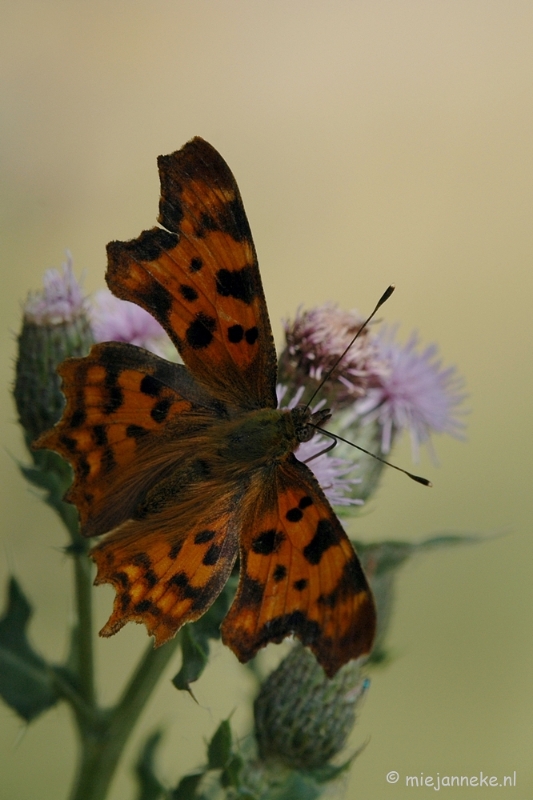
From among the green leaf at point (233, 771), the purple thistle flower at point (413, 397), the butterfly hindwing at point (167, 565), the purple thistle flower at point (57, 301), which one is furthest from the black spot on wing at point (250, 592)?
the purple thistle flower at point (57, 301)

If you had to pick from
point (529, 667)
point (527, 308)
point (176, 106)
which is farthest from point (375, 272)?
point (529, 667)

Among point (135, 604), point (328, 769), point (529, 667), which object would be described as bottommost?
point (529, 667)

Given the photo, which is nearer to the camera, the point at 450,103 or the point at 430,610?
the point at 430,610

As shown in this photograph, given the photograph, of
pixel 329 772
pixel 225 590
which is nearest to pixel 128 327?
pixel 225 590

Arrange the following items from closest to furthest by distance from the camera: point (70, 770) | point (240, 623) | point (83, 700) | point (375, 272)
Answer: point (240, 623), point (83, 700), point (70, 770), point (375, 272)

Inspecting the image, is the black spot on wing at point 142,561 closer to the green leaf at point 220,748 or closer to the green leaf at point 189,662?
the green leaf at point 189,662

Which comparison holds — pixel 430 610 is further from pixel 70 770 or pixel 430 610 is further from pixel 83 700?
pixel 83 700

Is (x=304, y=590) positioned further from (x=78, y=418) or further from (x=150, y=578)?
(x=78, y=418)
